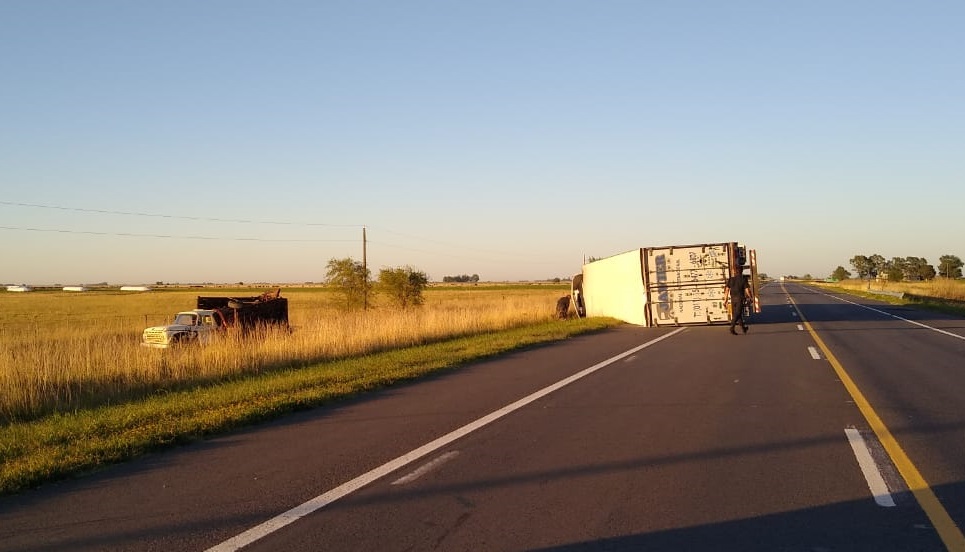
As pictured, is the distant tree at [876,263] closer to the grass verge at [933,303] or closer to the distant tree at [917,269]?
the distant tree at [917,269]

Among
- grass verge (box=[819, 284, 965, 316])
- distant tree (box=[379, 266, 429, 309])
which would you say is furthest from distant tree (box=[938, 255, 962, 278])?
distant tree (box=[379, 266, 429, 309])

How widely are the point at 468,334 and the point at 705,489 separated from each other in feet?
59.8

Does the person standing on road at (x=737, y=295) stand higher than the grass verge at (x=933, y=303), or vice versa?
the person standing on road at (x=737, y=295)

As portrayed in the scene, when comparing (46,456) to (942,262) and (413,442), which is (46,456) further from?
(942,262)

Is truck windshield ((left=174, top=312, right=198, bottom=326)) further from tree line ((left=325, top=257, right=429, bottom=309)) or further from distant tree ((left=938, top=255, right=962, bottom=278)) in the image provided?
distant tree ((left=938, top=255, right=962, bottom=278))

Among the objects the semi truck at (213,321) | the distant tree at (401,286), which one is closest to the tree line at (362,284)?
the distant tree at (401,286)

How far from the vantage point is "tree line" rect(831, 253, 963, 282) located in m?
121

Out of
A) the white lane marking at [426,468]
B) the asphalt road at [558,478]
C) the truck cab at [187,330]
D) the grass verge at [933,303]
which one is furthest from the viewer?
the grass verge at [933,303]

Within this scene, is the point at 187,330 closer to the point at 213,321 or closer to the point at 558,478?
the point at 213,321

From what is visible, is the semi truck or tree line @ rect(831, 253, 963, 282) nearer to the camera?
the semi truck

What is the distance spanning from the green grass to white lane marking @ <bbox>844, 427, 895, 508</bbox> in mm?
7072

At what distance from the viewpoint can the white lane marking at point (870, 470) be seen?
5650 millimetres

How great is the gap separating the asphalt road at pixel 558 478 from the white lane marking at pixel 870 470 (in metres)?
0.03

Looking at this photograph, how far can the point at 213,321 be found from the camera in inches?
839
